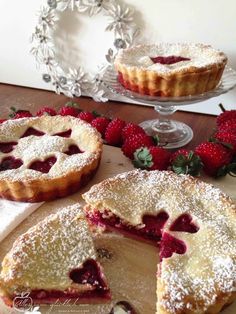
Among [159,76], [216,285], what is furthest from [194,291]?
[159,76]

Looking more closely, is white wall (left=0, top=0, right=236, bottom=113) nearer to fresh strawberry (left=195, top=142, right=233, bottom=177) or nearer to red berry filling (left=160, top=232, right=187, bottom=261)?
fresh strawberry (left=195, top=142, right=233, bottom=177)

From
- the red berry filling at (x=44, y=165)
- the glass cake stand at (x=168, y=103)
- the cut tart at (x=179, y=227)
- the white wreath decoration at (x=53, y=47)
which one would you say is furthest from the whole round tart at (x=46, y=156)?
the white wreath decoration at (x=53, y=47)

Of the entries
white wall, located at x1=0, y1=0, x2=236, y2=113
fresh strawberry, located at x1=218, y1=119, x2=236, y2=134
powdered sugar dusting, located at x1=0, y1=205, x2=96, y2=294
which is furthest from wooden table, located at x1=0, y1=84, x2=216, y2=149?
powdered sugar dusting, located at x1=0, y1=205, x2=96, y2=294

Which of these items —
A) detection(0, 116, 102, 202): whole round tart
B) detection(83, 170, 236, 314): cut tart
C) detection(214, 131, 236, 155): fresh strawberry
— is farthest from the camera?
detection(214, 131, 236, 155): fresh strawberry

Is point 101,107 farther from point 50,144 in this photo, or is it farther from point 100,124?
point 50,144

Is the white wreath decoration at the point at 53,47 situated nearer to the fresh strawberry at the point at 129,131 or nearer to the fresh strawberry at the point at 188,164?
the fresh strawberry at the point at 129,131

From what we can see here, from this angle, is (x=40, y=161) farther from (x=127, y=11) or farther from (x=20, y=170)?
(x=127, y=11)

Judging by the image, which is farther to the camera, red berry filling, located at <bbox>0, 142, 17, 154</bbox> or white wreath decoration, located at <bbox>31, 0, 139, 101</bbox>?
white wreath decoration, located at <bbox>31, 0, 139, 101</bbox>
